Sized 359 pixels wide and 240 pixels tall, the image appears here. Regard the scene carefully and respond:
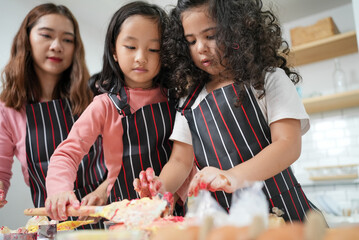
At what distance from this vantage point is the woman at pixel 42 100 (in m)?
1.55

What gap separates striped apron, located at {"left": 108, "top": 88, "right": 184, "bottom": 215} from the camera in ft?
4.09

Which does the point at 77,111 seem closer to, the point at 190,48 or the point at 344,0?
the point at 190,48

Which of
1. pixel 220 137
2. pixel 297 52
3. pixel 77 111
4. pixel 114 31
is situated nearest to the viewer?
pixel 220 137

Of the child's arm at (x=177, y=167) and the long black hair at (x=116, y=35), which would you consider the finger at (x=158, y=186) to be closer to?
the child's arm at (x=177, y=167)

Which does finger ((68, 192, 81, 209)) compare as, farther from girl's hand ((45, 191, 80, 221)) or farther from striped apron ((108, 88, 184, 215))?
striped apron ((108, 88, 184, 215))

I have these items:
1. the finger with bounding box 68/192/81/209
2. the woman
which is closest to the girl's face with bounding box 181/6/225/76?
the finger with bounding box 68/192/81/209

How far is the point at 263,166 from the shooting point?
0.92 m

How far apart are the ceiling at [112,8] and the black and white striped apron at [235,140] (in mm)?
1779

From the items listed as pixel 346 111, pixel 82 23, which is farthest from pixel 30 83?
pixel 346 111

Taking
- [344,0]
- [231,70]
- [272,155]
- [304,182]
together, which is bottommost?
[304,182]

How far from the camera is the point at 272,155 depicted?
0.94 metres

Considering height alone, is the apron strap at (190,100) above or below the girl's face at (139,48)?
below

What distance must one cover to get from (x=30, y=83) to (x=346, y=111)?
2.34 metres

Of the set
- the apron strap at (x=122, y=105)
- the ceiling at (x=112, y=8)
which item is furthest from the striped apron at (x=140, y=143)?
the ceiling at (x=112, y=8)
